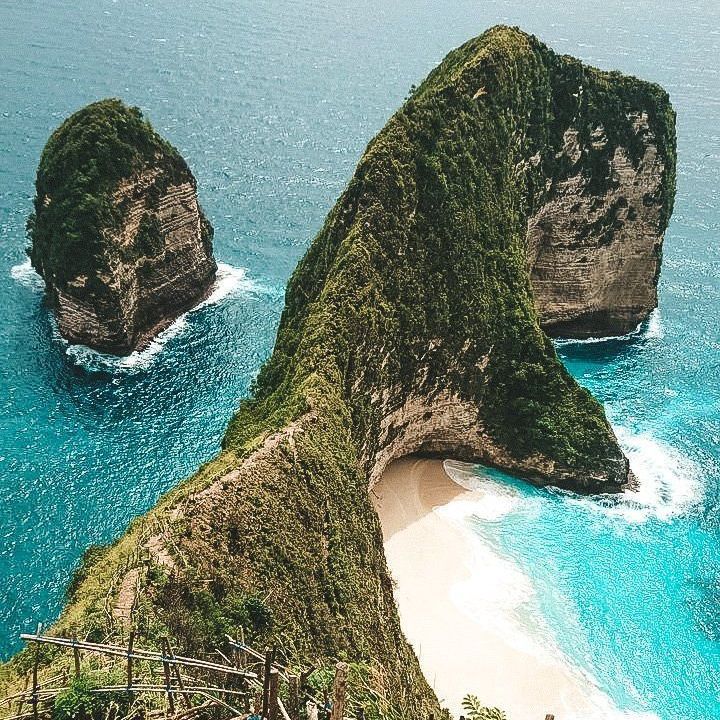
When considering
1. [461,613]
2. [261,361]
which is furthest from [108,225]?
[461,613]

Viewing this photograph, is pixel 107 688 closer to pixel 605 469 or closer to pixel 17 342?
pixel 605 469

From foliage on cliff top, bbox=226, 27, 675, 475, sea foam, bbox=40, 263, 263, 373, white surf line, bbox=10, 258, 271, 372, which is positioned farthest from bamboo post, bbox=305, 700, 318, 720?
white surf line, bbox=10, 258, 271, 372

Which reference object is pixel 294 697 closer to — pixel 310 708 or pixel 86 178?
pixel 310 708

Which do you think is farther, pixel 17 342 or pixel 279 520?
pixel 17 342

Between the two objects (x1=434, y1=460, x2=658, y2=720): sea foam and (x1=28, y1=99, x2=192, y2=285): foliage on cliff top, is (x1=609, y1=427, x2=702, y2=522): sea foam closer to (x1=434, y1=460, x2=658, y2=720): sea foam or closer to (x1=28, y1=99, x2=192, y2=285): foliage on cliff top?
(x1=434, y1=460, x2=658, y2=720): sea foam

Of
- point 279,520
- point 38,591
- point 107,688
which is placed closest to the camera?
A: point 107,688

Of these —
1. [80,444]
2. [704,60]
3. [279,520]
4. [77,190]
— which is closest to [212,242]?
[77,190]
